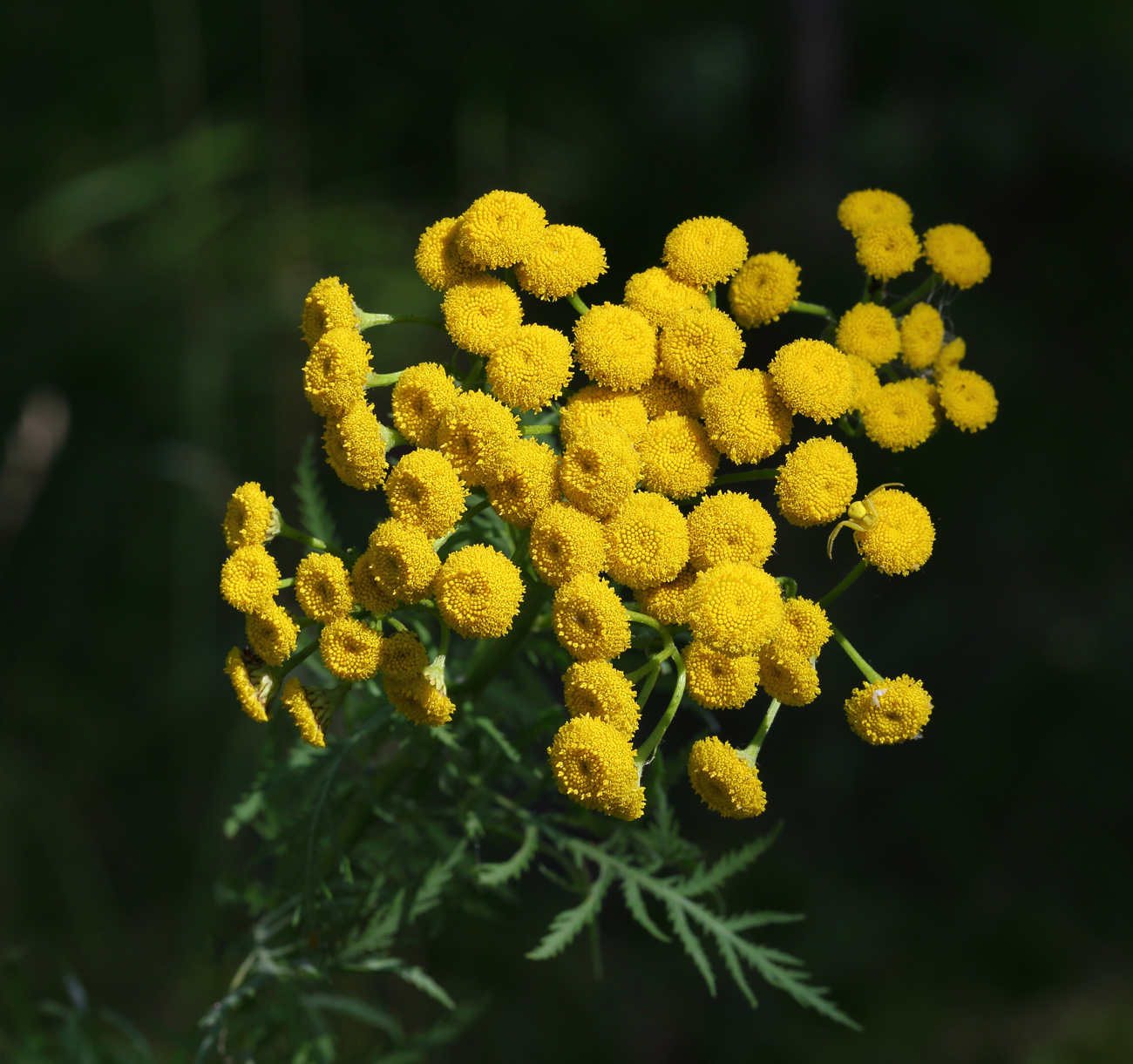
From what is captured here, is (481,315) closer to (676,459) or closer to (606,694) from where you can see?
(676,459)

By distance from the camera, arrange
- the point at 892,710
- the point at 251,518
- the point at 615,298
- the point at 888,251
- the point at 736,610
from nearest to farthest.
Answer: the point at 736,610 < the point at 892,710 < the point at 251,518 < the point at 888,251 < the point at 615,298

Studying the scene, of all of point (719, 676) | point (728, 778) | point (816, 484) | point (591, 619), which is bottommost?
point (728, 778)

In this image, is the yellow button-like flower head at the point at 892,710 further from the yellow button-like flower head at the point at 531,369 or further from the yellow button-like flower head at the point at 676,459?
the yellow button-like flower head at the point at 531,369

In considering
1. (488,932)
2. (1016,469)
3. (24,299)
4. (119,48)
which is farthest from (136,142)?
(1016,469)

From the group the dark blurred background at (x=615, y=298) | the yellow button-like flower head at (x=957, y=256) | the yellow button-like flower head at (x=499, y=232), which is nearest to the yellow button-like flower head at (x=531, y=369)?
the yellow button-like flower head at (x=499, y=232)

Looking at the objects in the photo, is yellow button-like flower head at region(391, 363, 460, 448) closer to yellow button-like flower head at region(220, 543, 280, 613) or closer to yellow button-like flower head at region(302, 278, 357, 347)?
yellow button-like flower head at region(302, 278, 357, 347)

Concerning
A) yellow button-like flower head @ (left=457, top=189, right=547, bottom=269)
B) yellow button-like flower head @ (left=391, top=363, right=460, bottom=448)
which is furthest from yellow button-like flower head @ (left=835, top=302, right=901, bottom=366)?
yellow button-like flower head @ (left=391, top=363, right=460, bottom=448)

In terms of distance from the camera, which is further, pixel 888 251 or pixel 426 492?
pixel 888 251

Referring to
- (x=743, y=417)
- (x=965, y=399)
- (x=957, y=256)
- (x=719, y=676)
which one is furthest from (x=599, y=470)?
(x=957, y=256)
